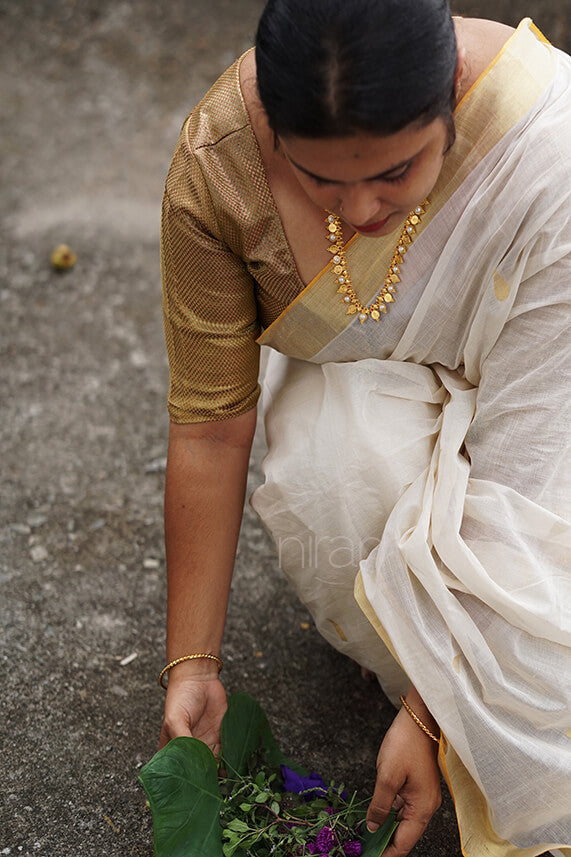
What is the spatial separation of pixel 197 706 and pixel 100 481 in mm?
887

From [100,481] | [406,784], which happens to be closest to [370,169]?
[406,784]

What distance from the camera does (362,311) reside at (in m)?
1.39

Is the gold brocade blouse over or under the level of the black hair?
under

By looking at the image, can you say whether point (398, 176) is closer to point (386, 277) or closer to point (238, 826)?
point (386, 277)

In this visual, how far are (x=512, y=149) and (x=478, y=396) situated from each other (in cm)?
35

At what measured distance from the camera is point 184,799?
125 centimetres

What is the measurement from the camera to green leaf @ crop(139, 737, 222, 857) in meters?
1.21

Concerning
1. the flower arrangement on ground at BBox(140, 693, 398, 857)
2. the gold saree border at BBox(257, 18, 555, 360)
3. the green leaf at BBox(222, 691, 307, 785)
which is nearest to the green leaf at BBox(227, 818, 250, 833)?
the flower arrangement on ground at BBox(140, 693, 398, 857)

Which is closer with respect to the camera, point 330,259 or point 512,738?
point 512,738

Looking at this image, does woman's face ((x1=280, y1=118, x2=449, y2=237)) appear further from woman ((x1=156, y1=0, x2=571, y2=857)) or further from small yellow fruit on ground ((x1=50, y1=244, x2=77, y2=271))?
small yellow fruit on ground ((x1=50, y1=244, x2=77, y2=271))

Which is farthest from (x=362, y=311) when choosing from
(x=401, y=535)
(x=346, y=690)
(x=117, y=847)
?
(x=117, y=847)

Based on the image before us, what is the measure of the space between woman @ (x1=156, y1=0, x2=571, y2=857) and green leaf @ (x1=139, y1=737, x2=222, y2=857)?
0.30 ft

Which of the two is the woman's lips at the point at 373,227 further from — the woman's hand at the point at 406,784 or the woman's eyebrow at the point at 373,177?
the woman's hand at the point at 406,784

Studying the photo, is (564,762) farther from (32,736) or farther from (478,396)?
(32,736)
